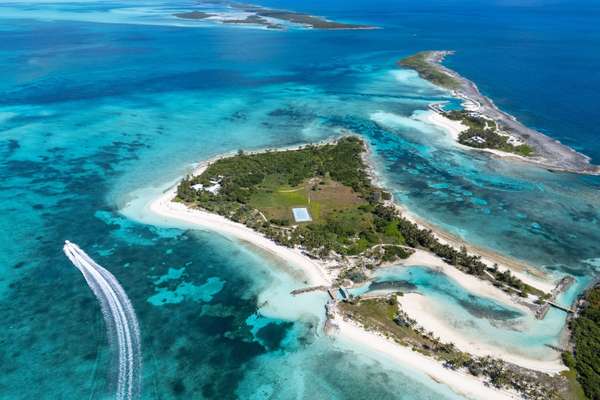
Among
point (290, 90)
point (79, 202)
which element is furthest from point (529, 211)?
point (290, 90)

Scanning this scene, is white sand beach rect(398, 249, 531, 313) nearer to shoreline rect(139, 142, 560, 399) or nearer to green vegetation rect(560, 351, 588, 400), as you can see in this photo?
shoreline rect(139, 142, 560, 399)

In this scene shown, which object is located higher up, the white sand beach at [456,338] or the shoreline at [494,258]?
the shoreline at [494,258]

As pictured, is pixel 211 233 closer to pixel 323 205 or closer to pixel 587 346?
pixel 323 205

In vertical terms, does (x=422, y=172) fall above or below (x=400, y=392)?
above

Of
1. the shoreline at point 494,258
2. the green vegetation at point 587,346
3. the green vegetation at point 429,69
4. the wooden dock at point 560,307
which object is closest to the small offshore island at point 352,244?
the wooden dock at point 560,307

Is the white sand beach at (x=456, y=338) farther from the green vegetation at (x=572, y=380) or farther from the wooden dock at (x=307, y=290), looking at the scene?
the wooden dock at (x=307, y=290)

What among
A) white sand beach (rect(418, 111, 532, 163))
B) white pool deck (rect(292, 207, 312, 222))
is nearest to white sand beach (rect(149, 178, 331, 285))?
white pool deck (rect(292, 207, 312, 222))

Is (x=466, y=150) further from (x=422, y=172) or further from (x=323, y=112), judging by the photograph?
(x=323, y=112)
